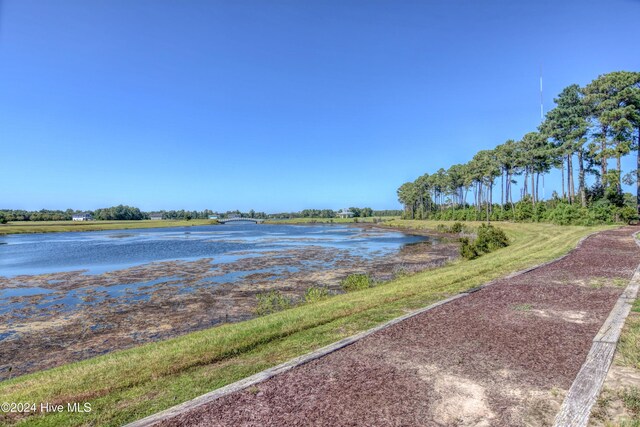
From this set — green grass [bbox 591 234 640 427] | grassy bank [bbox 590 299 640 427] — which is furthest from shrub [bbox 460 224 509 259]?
grassy bank [bbox 590 299 640 427]

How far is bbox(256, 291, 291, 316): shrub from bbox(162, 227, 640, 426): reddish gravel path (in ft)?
19.6

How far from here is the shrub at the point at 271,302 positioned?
11.2 m

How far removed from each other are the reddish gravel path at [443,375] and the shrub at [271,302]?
19.6ft

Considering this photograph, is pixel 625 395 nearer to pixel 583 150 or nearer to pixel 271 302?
pixel 271 302

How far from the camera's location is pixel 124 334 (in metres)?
9.41

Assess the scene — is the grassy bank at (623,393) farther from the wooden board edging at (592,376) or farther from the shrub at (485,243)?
the shrub at (485,243)

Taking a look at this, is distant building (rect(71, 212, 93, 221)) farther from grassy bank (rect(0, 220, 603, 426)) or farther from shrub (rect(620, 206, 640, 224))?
shrub (rect(620, 206, 640, 224))

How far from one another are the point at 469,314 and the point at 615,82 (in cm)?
3760

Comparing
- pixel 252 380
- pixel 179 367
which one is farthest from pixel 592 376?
pixel 179 367

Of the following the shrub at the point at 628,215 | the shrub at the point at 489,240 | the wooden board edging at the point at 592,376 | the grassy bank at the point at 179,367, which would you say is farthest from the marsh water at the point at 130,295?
the shrub at the point at 628,215

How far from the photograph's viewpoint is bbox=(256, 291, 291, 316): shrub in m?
11.2

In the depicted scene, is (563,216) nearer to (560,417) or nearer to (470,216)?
(470,216)

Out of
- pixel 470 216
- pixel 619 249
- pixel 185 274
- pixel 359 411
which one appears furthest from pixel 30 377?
pixel 470 216

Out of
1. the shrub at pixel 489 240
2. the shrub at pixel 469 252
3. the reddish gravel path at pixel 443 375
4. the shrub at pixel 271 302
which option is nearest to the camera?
the reddish gravel path at pixel 443 375
